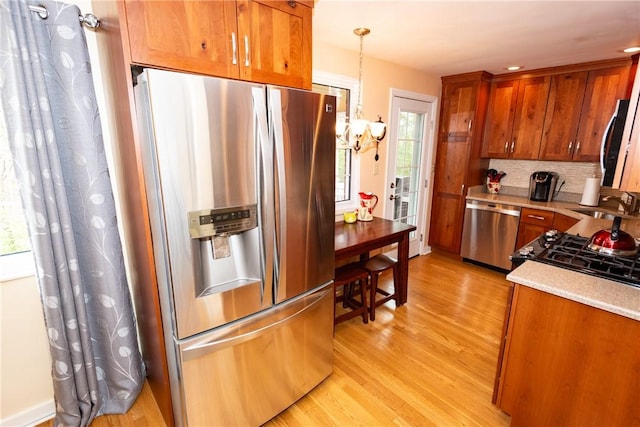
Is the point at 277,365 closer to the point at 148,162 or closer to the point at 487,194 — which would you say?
the point at 148,162

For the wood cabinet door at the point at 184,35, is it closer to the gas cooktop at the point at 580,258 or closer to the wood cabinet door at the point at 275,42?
the wood cabinet door at the point at 275,42

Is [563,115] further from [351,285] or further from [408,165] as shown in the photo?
[351,285]

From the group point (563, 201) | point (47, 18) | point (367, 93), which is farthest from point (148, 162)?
point (563, 201)

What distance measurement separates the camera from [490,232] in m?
3.62

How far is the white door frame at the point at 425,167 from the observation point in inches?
134

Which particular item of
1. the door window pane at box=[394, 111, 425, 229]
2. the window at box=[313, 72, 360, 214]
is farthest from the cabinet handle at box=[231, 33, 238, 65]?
the door window pane at box=[394, 111, 425, 229]

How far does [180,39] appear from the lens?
117 centimetres

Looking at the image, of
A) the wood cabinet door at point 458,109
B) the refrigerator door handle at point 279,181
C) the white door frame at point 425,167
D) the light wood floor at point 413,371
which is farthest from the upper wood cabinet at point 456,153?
the refrigerator door handle at point 279,181

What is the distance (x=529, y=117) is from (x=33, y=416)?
4.85 meters

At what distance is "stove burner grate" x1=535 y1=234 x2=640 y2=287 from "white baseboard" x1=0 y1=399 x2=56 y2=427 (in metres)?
2.81

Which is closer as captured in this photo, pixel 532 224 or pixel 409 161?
pixel 532 224

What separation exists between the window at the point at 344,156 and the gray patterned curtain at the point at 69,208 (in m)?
1.74

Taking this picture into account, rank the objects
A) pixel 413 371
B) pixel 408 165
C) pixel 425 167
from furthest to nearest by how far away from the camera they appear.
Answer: pixel 425 167, pixel 408 165, pixel 413 371

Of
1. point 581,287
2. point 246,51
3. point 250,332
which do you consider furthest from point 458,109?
point 250,332
